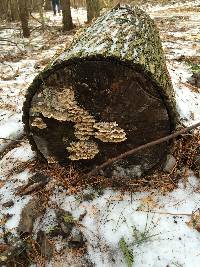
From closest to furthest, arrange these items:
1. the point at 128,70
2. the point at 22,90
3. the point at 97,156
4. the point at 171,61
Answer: the point at 128,70 → the point at 97,156 → the point at 22,90 → the point at 171,61

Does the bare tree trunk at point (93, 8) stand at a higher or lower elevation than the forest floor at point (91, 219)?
higher

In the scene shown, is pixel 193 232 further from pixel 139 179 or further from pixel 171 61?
pixel 171 61

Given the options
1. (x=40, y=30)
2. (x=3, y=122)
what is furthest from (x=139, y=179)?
(x=40, y=30)

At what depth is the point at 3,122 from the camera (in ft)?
13.9

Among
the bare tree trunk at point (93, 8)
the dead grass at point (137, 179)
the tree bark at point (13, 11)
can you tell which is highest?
the bare tree trunk at point (93, 8)

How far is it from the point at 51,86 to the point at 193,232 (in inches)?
63.8

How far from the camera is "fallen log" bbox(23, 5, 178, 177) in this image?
271cm

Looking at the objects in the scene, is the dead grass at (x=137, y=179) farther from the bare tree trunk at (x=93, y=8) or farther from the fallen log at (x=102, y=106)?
the bare tree trunk at (x=93, y=8)

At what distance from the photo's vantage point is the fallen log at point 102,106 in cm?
271

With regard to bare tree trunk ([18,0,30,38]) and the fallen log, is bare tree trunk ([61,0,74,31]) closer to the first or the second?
bare tree trunk ([18,0,30,38])

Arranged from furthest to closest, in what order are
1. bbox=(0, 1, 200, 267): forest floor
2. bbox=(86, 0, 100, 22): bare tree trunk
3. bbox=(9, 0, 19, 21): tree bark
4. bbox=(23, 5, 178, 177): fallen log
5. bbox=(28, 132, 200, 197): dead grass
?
bbox=(9, 0, 19, 21): tree bark < bbox=(86, 0, 100, 22): bare tree trunk < bbox=(28, 132, 200, 197): dead grass < bbox=(23, 5, 178, 177): fallen log < bbox=(0, 1, 200, 267): forest floor

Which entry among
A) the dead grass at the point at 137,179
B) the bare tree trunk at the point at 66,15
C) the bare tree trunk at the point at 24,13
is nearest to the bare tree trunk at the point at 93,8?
the bare tree trunk at the point at 66,15

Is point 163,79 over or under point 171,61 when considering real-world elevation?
over

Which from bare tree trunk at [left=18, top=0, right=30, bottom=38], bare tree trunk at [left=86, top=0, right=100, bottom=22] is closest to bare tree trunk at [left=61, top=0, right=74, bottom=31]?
bare tree trunk at [left=86, top=0, right=100, bottom=22]
